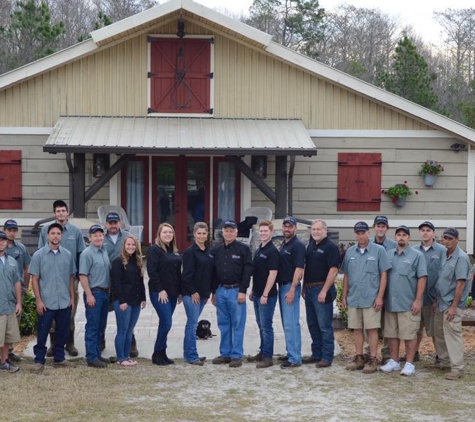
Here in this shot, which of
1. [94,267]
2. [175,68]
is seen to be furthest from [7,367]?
[175,68]

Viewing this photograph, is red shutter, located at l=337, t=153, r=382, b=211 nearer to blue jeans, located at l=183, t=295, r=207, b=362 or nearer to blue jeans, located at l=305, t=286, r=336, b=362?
blue jeans, located at l=305, t=286, r=336, b=362

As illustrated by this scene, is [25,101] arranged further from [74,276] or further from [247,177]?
[74,276]

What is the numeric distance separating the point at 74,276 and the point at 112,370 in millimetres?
1097

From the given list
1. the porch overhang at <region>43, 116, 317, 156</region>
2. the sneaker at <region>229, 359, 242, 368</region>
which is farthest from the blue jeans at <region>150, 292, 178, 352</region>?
the porch overhang at <region>43, 116, 317, 156</region>

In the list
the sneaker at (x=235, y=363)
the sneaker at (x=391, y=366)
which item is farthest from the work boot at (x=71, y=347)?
the sneaker at (x=391, y=366)

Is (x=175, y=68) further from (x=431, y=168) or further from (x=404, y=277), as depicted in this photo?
(x=404, y=277)

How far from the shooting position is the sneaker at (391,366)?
28.2 ft

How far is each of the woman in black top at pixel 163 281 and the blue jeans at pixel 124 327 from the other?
268mm

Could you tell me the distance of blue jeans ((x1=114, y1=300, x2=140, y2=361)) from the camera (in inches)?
344

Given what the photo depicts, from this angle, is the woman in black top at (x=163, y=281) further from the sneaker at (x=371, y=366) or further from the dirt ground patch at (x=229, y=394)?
the sneaker at (x=371, y=366)

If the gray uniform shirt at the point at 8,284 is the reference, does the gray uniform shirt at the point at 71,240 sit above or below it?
above

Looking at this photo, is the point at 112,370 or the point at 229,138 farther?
the point at 229,138

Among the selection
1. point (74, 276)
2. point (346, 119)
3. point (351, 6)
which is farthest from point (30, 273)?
point (351, 6)

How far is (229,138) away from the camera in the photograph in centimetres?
1523
